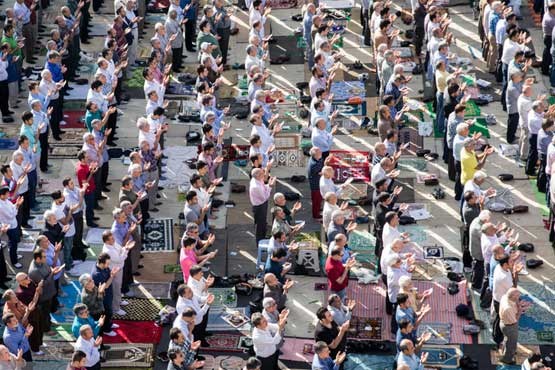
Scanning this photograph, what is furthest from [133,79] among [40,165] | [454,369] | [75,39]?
[454,369]

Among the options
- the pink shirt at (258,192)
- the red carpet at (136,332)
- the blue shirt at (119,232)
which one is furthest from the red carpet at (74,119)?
the red carpet at (136,332)

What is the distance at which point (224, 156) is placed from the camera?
113 feet

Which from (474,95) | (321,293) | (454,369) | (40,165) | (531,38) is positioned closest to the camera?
(454,369)

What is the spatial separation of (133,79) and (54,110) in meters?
3.93

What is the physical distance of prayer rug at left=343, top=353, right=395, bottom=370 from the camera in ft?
89.4

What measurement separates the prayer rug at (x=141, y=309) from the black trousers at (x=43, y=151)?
5.68 meters

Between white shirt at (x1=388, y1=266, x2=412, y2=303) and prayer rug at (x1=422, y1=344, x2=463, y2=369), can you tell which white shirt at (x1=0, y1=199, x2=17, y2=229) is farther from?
prayer rug at (x1=422, y1=344, x2=463, y2=369)

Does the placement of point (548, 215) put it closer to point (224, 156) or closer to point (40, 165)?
point (224, 156)

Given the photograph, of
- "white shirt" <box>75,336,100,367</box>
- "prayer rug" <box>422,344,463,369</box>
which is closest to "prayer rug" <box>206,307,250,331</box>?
"white shirt" <box>75,336,100,367</box>

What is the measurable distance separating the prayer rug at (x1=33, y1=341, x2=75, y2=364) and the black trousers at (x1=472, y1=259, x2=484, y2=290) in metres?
8.33

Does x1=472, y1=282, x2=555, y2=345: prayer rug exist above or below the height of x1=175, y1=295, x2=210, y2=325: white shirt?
below

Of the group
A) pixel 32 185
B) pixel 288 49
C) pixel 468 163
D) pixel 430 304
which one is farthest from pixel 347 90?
pixel 430 304

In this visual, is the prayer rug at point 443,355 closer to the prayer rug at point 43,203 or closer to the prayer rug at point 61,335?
the prayer rug at point 61,335

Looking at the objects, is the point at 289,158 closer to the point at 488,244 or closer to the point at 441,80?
the point at 441,80
